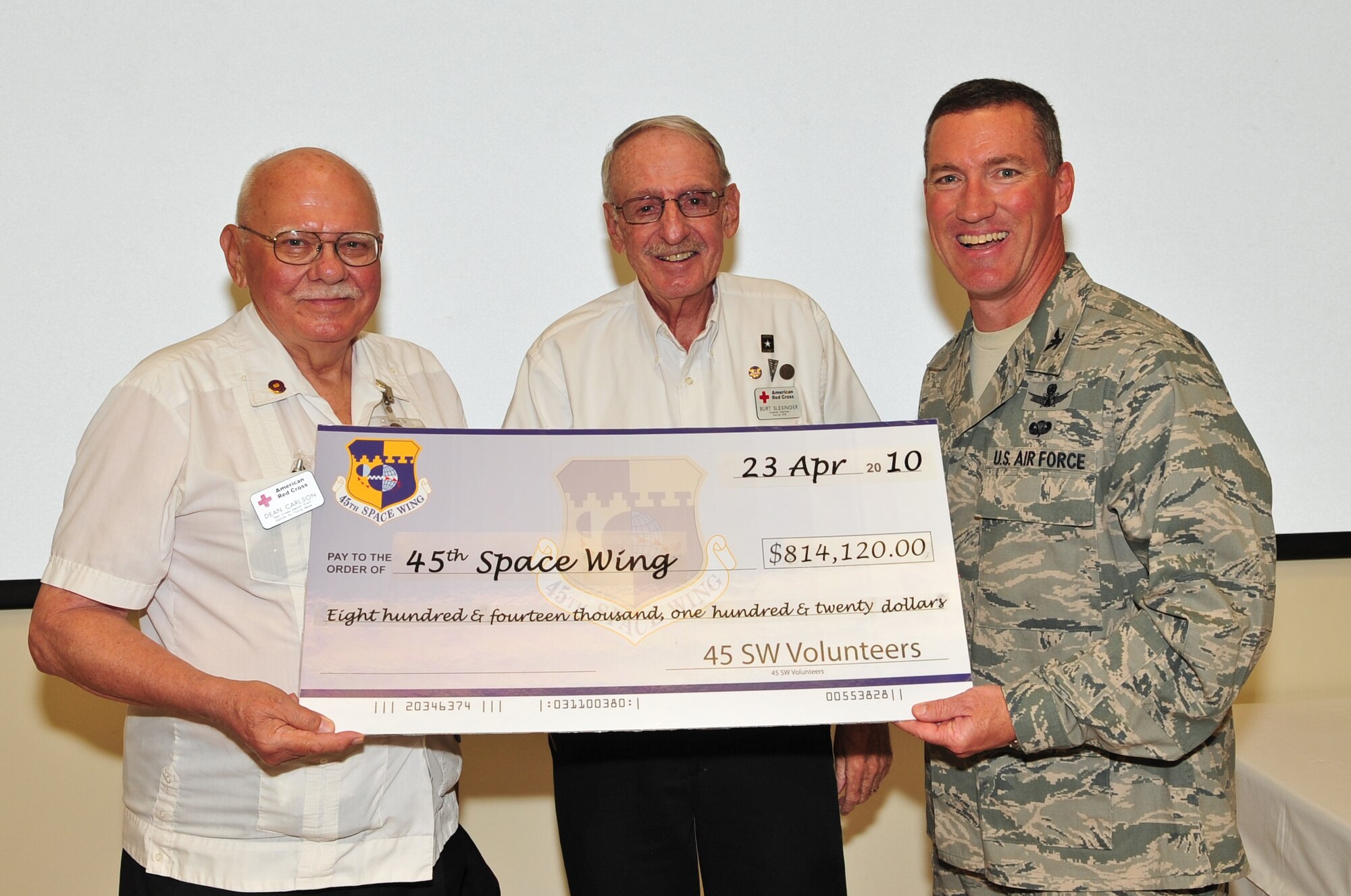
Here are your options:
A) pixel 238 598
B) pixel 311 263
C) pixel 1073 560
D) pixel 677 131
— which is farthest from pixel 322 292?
pixel 1073 560

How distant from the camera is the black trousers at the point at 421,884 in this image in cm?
182

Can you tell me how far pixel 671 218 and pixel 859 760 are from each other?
1271mm

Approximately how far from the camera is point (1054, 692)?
169 centimetres

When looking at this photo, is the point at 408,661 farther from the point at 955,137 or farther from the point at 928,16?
the point at 928,16

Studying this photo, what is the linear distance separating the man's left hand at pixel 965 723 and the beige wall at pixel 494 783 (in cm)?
155

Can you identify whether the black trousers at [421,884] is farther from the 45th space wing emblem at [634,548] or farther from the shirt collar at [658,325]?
the shirt collar at [658,325]

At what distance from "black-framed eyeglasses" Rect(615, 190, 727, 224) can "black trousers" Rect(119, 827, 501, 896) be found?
136 cm

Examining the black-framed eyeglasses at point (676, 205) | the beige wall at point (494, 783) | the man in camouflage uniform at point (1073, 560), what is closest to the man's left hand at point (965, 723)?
the man in camouflage uniform at point (1073, 560)

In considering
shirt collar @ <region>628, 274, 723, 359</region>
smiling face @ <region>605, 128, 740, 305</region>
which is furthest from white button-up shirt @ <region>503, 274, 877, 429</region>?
smiling face @ <region>605, 128, 740, 305</region>

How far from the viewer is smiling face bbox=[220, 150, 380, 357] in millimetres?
1916

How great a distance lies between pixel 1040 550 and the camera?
1813 mm

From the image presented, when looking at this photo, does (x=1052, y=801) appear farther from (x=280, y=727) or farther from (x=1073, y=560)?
(x=280, y=727)

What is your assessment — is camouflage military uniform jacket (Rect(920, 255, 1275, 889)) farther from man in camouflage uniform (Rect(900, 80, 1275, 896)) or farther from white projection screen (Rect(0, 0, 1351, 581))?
white projection screen (Rect(0, 0, 1351, 581))

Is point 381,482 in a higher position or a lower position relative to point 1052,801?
higher
